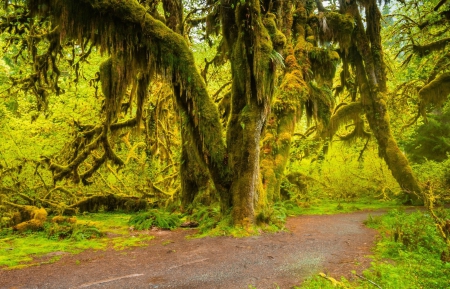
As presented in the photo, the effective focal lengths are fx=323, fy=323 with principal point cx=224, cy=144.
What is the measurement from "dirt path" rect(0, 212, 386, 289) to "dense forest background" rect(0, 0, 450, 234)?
4.92ft

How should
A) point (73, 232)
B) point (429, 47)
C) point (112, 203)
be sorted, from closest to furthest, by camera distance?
point (73, 232) < point (429, 47) < point (112, 203)

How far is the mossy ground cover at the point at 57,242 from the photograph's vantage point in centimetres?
612

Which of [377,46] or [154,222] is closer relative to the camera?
[154,222]

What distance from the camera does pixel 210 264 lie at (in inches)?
214

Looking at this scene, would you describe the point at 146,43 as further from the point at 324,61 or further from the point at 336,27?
the point at 336,27

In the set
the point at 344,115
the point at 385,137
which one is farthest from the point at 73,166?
the point at 385,137

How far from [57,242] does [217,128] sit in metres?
4.74

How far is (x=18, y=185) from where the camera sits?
36.9 ft

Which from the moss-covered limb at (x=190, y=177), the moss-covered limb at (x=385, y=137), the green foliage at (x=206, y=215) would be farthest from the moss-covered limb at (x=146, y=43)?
the moss-covered limb at (x=385, y=137)

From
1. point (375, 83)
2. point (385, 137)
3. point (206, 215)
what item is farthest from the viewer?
point (375, 83)

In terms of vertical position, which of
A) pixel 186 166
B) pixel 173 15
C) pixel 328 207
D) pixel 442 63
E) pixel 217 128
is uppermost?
pixel 173 15

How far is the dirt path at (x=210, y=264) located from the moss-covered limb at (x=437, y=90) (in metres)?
8.13

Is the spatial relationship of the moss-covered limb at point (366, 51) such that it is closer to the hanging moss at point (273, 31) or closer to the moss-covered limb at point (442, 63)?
the moss-covered limb at point (442, 63)

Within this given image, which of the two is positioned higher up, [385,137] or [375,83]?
[375,83]
